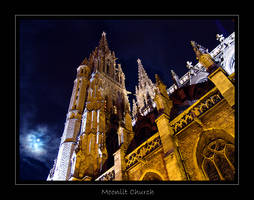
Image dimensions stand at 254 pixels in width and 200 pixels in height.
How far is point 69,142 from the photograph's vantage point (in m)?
15.2

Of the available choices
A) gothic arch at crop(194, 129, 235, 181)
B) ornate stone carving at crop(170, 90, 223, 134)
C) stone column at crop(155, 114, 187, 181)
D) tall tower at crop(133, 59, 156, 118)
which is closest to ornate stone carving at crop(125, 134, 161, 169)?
stone column at crop(155, 114, 187, 181)

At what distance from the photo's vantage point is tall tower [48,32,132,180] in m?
12.0

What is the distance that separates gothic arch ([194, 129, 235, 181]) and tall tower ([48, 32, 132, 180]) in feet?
14.7

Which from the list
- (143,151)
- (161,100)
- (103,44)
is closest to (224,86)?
(161,100)

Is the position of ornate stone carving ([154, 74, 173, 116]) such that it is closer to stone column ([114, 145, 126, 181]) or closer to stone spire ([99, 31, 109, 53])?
stone column ([114, 145, 126, 181])

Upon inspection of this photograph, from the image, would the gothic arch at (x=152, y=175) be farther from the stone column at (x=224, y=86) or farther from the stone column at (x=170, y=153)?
the stone column at (x=224, y=86)

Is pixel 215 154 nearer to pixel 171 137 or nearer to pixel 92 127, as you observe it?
pixel 171 137

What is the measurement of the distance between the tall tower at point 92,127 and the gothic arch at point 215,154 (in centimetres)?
447

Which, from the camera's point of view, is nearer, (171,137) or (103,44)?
(171,137)

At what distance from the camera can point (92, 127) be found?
15.2m

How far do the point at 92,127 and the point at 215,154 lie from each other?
10344mm

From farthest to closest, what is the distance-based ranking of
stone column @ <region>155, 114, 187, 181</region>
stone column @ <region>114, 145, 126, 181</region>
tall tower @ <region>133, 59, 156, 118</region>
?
tall tower @ <region>133, 59, 156, 118</region> → stone column @ <region>114, 145, 126, 181</region> → stone column @ <region>155, 114, 187, 181</region>

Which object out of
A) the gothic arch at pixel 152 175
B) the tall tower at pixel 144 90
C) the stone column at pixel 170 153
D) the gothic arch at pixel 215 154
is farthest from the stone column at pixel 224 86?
the tall tower at pixel 144 90

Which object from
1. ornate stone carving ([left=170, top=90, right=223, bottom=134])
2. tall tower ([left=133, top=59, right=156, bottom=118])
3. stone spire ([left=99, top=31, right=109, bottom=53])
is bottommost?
ornate stone carving ([left=170, top=90, right=223, bottom=134])
